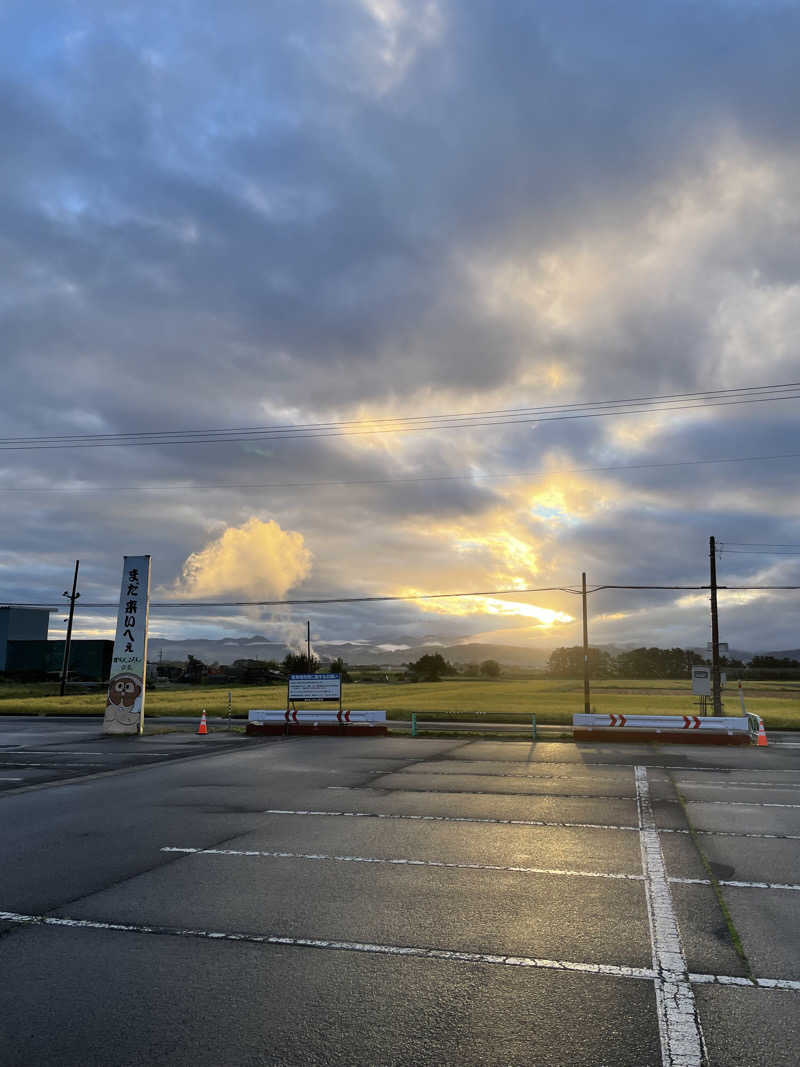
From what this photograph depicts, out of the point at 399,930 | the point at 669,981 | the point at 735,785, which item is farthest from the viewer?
the point at 735,785

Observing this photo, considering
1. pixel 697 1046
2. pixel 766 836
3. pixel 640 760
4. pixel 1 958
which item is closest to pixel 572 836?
pixel 766 836

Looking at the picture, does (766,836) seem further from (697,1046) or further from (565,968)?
(697,1046)

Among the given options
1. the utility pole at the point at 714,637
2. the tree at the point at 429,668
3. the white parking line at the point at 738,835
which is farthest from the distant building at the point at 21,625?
the white parking line at the point at 738,835

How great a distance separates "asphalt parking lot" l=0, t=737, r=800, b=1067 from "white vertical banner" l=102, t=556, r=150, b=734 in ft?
49.7

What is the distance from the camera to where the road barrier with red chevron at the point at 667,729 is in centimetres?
2533

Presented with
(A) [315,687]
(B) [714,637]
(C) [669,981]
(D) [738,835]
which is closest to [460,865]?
(C) [669,981]

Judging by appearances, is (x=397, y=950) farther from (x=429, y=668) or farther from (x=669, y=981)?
(x=429, y=668)

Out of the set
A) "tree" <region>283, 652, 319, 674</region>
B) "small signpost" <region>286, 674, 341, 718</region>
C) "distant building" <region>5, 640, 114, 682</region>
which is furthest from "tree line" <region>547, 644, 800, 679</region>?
"small signpost" <region>286, 674, 341, 718</region>

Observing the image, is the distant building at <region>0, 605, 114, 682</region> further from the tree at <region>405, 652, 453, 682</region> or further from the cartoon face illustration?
the cartoon face illustration

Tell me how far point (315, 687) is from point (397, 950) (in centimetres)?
2445

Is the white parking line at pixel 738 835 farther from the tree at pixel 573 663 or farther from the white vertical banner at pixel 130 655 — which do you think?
the tree at pixel 573 663

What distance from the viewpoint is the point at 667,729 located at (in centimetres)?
2555

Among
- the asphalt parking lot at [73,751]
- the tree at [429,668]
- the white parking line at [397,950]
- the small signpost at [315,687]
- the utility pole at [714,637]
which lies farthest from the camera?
the tree at [429,668]

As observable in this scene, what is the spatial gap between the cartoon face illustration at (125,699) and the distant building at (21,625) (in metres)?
82.9
